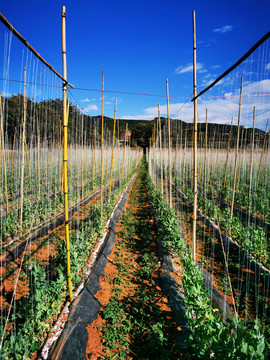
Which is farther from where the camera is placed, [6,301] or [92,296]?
[92,296]

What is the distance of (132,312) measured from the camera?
10.0ft

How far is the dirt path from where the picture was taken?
2.41m

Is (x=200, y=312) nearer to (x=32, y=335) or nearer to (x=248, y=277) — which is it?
(x=32, y=335)

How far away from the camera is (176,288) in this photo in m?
3.35

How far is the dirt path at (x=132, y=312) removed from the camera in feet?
7.91

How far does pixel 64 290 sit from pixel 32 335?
0.78 meters

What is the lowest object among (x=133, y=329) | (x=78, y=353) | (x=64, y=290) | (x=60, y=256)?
(x=133, y=329)

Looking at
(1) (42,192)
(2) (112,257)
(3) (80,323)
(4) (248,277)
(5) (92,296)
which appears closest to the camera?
(3) (80,323)

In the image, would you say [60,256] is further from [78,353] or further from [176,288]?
[176,288]

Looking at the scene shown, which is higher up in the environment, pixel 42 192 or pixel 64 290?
pixel 42 192

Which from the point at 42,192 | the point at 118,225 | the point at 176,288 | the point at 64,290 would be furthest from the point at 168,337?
the point at 42,192

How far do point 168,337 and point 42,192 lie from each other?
671 centimetres

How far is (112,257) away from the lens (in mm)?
4555

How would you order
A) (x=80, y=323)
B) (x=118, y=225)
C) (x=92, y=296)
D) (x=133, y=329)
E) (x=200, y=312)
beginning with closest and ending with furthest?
1. (x=200, y=312)
2. (x=80, y=323)
3. (x=133, y=329)
4. (x=92, y=296)
5. (x=118, y=225)
